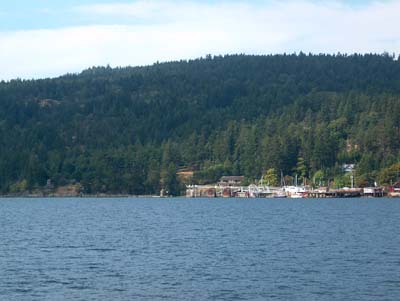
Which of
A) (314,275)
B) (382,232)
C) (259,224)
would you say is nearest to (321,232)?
Answer: (382,232)

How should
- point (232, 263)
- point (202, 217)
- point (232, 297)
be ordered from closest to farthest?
point (232, 297), point (232, 263), point (202, 217)

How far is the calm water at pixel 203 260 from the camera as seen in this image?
5128 cm

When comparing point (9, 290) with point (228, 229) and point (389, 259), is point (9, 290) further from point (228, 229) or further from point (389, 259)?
point (228, 229)

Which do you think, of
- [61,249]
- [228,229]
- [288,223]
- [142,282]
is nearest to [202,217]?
[288,223]

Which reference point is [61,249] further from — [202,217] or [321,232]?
[202,217]

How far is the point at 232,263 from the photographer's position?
6334cm

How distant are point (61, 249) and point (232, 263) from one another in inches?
700

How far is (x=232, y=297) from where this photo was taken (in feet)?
162

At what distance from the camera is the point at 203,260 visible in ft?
215

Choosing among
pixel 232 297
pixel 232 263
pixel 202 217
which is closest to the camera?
pixel 232 297

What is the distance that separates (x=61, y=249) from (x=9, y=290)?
2304 cm

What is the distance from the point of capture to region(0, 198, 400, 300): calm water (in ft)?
168

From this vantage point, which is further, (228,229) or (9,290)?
(228,229)

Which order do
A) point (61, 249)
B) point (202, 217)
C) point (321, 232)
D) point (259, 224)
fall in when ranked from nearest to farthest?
1. point (61, 249)
2. point (321, 232)
3. point (259, 224)
4. point (202, 217)
